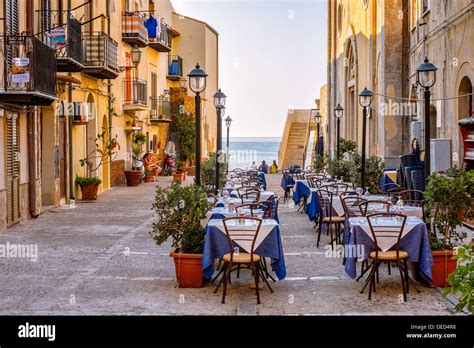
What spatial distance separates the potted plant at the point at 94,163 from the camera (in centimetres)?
2208

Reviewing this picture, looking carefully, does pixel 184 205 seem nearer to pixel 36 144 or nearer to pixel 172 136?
pixel 36 144

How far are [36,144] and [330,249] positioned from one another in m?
8.44

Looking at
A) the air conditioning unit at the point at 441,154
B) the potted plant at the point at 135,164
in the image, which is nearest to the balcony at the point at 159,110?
the potted plant at the point at 135,164

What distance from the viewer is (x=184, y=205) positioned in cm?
938

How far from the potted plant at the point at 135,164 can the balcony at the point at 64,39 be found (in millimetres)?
9895

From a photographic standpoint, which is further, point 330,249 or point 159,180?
point 159,180

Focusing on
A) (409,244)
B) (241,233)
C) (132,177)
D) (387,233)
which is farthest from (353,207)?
(132,177)

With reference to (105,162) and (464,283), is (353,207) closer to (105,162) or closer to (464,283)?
(464,283)

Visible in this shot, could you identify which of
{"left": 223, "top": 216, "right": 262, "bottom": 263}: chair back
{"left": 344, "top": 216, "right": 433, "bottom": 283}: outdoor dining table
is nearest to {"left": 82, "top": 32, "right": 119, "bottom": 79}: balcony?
{"left": 223, "top": 216, "right": 262, "bottom": 263}: chair back

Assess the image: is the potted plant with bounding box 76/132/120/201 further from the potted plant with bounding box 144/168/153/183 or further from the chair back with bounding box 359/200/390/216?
the chair back with bounding box 359/200/390/216

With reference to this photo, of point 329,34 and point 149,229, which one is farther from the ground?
point 329,34

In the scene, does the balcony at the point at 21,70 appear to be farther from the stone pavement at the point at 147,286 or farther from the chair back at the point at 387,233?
the chair back at the point at 387,233

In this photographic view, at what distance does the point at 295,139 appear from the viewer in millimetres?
49656
